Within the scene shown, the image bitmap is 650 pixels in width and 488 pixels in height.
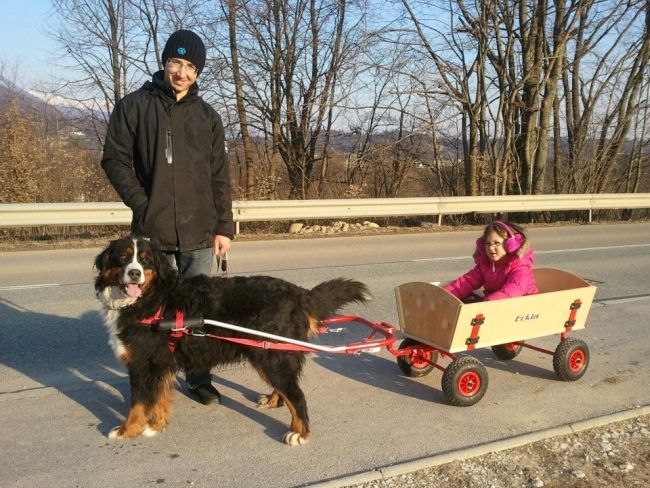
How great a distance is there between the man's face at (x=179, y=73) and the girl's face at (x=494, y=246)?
2656 millimetres

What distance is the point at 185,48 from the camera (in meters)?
3.95

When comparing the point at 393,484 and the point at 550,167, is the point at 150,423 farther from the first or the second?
the point at 550,167

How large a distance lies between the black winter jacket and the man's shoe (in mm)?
1070

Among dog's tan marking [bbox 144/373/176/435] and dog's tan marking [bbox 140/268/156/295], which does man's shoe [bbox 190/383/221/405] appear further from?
dog's tan marking [bbox 140/268/156/295]

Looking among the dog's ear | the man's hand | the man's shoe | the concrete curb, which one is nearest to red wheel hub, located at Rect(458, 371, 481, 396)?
the concrete curb

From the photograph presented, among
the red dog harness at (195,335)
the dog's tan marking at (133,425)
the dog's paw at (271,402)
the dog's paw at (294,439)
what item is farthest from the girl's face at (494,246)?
the dog's tan marking at (133,425)

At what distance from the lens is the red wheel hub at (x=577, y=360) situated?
478cm

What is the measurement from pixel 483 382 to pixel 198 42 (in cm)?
322

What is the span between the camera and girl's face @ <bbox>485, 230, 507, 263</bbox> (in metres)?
4.75

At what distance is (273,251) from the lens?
11555mm

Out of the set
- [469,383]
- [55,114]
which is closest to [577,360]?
[469,383]

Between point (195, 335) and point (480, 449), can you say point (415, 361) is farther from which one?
point (195, 335)

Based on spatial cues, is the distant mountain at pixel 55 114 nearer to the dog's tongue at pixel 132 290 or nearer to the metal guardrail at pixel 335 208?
the metal guardrail at pixel 335 208

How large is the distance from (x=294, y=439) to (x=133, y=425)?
1050mm
